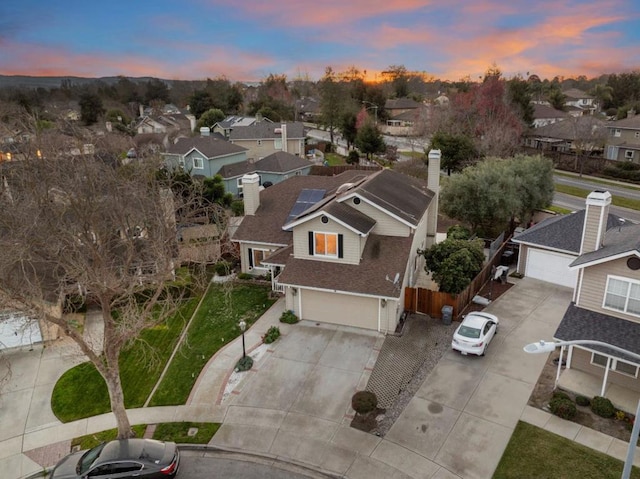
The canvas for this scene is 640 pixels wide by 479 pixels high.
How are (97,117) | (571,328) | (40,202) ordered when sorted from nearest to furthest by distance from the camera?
(571,328) → (40,202) → (97,117)

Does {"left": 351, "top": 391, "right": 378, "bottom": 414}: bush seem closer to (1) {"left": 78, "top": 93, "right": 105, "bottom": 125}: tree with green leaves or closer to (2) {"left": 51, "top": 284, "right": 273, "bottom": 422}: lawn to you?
(2) {"left": 51, "top": 284, "right": 273, "bottom": 422}: lawn

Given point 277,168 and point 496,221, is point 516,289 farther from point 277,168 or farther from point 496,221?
point 277,168

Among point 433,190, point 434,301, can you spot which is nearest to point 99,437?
point 434,301

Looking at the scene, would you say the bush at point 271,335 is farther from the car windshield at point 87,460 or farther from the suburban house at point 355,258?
the car windshield at point 87,460

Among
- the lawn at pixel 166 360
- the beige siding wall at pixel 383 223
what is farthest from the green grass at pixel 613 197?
the lawn at pixel 166 360

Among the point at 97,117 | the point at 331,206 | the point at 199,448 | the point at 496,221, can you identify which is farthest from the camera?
the point at 97,117

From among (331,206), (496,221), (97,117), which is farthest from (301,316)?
(97,117)
